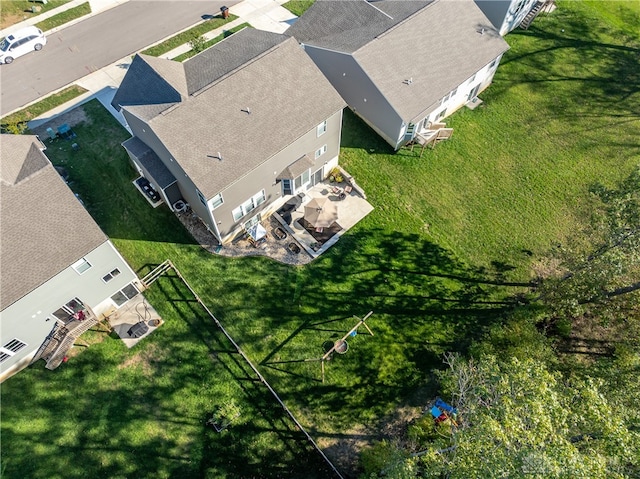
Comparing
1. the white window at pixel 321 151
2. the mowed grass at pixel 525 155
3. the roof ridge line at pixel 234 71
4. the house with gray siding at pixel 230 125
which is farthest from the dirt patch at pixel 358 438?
the roof ridge line at pixel 234 71

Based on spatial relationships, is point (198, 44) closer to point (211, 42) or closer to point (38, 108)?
point (211, 42)

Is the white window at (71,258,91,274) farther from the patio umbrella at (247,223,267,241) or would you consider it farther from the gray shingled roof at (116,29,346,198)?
the patio umbrella at (247,223,267,241)

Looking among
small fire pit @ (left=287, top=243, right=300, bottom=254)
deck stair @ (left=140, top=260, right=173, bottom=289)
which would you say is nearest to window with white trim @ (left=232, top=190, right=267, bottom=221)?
small fire pit @ (left=287, top=243, right=300, bottom=254)

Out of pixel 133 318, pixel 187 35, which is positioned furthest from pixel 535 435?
pixel 187 35

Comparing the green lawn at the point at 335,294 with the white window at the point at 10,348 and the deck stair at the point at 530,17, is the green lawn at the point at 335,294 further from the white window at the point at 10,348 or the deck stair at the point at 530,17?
the deck stair at the point at 530,17

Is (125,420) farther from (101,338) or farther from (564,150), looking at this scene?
(564,150)
